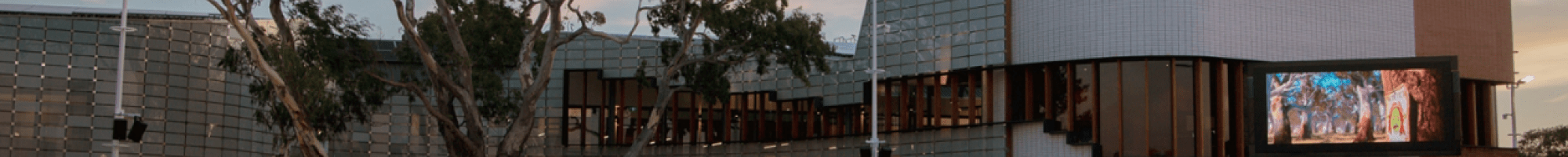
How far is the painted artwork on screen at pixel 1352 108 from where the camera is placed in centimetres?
2461

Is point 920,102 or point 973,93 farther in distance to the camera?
point 920,102

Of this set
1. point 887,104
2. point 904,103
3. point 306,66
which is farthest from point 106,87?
point 904,103

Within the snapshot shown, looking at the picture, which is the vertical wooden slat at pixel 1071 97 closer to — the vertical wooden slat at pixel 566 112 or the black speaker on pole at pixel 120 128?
the vertical wooden slat at pixel 566 112

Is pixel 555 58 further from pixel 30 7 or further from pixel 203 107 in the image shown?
pixel 30 7

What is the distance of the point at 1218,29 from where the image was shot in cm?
2469

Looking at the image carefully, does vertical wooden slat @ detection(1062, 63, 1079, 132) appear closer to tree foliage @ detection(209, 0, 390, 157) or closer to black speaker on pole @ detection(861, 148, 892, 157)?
black speaker on pole @ detection(861, 148, 892, 157)

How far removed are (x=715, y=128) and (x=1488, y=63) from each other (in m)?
13.6

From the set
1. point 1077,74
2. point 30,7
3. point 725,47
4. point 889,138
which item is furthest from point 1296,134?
point 30,7

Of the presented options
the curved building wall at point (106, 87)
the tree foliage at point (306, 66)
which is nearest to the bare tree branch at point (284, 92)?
the tree foliage at point (306, 66)

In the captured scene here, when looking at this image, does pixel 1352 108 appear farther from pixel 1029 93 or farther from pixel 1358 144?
pixel 1029 93

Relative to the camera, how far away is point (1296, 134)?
24.9 metres

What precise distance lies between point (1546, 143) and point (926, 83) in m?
19.0

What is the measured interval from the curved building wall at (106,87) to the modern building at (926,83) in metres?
0.03

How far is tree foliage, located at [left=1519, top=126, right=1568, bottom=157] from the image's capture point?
4044 centimetres
